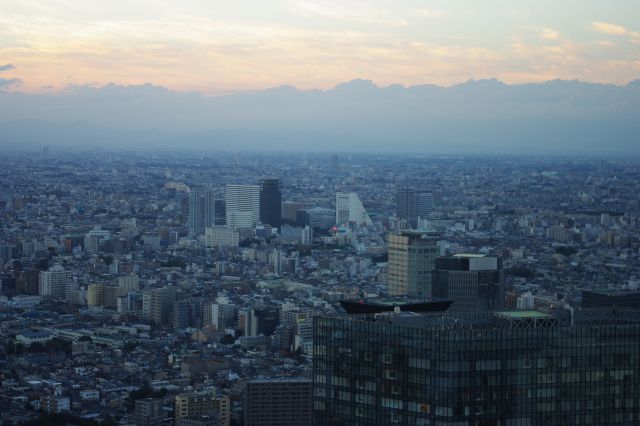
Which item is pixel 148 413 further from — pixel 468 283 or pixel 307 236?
pixel 307 236

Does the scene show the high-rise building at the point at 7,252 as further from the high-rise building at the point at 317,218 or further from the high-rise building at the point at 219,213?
the high-rise building at the point at 317,218

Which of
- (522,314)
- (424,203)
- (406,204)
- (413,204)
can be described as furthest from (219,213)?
(522,314)

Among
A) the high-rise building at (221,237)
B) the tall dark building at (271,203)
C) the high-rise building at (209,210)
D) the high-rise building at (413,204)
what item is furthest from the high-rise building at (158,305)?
the tall dark building at (271,203)

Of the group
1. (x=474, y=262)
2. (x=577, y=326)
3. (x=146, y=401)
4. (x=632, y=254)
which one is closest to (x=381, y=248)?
(x=632, y=254)

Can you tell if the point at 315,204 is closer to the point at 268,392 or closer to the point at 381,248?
the point at 381,248

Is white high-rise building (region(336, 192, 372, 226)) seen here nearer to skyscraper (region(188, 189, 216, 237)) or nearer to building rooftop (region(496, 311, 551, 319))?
skyscraper (region(188, 189, 216, 237))
